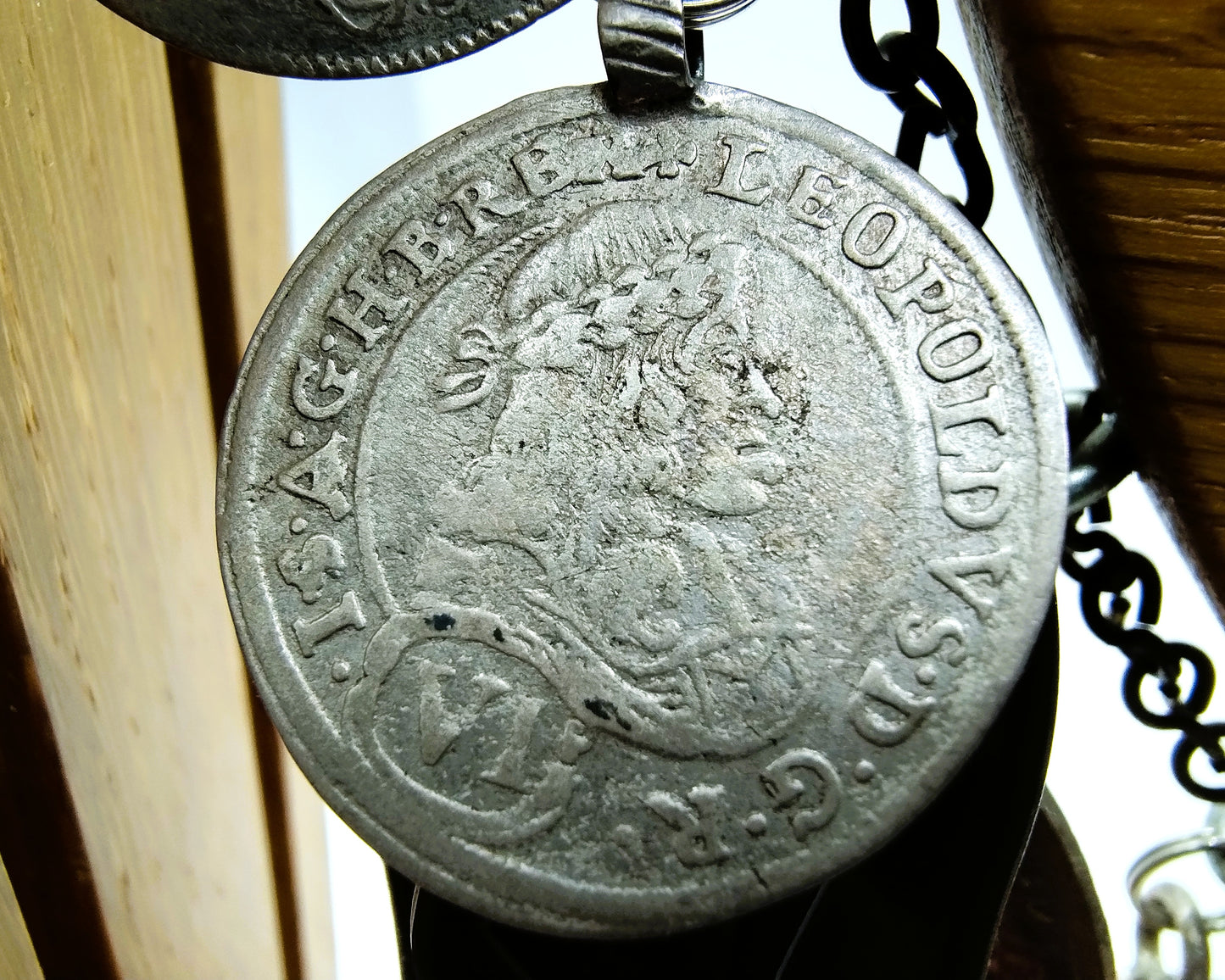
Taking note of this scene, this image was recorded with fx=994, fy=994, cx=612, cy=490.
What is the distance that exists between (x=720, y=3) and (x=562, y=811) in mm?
364

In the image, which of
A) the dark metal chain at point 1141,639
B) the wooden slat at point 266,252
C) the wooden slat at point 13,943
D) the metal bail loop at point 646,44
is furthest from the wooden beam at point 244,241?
the dark metal chain at point 1141,639

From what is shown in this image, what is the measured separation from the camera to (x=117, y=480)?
0.65m

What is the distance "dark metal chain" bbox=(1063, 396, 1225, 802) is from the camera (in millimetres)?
550

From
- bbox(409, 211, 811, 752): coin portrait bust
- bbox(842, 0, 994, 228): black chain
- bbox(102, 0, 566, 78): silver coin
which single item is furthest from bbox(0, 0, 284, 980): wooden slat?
bbox(842, 0, 994, 228): black chain

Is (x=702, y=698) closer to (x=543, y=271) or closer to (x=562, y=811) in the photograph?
(x=562, y=811)

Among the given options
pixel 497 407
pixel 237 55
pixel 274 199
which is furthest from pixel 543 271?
pixel 274 199

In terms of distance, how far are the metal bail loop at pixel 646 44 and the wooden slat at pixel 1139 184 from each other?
0.13 metres

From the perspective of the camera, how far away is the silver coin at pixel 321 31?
1.54 feet

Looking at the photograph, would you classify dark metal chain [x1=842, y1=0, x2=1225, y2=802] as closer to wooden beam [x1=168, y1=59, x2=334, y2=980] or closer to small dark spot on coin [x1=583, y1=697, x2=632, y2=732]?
small dark spot on coin [x1=583, y1=697, x2=632, y2=732]

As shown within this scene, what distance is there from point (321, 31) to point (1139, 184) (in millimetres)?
374

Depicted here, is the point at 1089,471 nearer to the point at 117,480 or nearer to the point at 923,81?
the point at 923,81

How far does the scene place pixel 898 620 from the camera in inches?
16.4

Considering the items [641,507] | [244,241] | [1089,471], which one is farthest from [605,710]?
[244,241]

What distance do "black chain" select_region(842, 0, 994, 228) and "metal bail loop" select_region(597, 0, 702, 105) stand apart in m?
0.09
